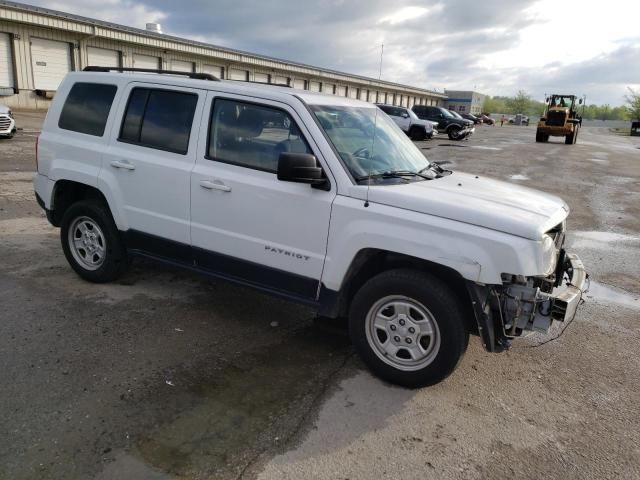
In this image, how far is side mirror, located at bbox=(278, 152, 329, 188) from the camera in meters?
3.40

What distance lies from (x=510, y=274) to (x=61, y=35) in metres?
29.5

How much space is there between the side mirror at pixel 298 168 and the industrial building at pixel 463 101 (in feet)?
312

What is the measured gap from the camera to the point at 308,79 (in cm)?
4559

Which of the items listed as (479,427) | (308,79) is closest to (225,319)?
(479,427)

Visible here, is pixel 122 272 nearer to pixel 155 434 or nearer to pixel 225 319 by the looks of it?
pixel 225 319

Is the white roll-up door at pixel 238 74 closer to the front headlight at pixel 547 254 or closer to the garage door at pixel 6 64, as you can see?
the garage door at pixel 6 64

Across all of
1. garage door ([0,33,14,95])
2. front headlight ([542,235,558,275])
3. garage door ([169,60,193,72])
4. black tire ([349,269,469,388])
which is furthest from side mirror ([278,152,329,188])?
garage door ([169,60,193,72])

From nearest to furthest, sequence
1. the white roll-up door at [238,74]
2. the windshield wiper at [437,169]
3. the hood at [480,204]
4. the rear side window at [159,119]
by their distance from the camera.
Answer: the hood at [480,204] < the rear side window at [159,119] < the windshield wiper at [437,169] < the white roll-up door at [238,74]

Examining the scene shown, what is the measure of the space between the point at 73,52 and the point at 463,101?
8086 cm

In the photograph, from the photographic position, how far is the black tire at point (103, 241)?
482 centimetres

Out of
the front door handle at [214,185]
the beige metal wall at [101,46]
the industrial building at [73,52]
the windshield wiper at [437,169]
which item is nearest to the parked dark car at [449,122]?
the beige metal wall at [101,46]

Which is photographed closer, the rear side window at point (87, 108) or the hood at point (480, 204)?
→ the hood at point (480, 204)

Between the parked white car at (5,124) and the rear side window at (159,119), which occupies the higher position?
the rear side window at (159,119)

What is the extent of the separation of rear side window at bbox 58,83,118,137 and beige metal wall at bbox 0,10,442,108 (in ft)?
76.5
